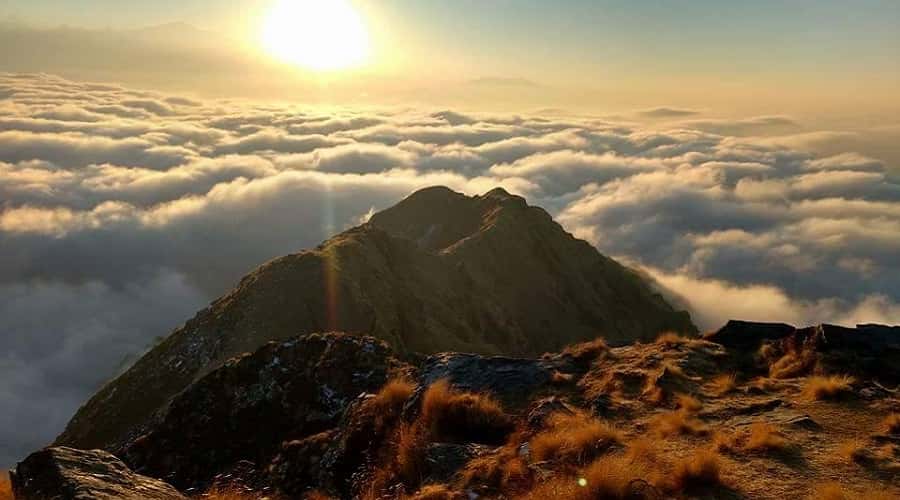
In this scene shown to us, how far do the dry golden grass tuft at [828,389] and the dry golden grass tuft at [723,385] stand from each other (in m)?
1.64

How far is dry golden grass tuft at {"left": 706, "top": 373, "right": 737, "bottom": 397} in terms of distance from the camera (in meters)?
14.4

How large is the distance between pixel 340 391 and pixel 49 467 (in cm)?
1023

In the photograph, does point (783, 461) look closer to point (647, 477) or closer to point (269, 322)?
point (647, 477)

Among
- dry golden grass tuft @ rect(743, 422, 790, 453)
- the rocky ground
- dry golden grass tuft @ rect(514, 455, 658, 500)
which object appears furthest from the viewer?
dry golden grass tuft @ rect(743, 422, 790, 453)

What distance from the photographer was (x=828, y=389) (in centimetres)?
1300

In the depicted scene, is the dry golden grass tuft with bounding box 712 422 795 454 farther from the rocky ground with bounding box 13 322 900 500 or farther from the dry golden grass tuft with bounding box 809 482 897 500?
the dry golden grass tuft with bounding box 809 482 897 500

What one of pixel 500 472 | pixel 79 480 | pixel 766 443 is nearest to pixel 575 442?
pixel 500 472

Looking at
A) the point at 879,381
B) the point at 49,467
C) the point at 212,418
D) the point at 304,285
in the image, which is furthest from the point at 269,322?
the point at 879,381

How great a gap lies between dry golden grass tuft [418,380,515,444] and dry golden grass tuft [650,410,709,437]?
3.15m

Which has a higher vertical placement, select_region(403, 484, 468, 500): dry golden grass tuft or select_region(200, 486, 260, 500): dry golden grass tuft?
select_region(403, 484, 468, 500): dry golden grass tuft

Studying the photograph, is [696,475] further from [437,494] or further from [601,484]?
[437,494]

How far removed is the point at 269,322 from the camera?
4731 centimetres

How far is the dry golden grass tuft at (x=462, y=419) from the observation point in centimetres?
1260

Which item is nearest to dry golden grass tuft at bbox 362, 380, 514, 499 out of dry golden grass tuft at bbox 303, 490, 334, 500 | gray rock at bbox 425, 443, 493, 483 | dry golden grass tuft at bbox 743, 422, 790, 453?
gray rock at bbox 425, 443, 493, 483
